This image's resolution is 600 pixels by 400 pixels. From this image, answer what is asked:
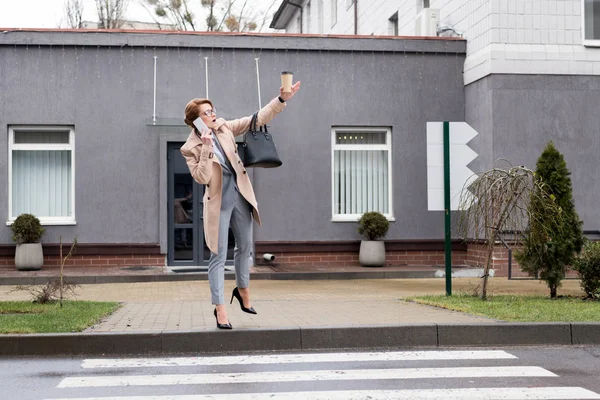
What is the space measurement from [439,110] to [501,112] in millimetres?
1649

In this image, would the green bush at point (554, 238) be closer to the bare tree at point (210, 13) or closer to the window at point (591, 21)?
the window at point (591, 21)

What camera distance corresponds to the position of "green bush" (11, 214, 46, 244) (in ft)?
53.7

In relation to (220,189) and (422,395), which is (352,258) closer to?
(220,189)

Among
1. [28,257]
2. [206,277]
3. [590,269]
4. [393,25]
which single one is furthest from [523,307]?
[393,25]

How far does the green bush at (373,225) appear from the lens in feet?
56.6

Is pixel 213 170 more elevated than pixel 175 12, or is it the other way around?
pixel 175 12

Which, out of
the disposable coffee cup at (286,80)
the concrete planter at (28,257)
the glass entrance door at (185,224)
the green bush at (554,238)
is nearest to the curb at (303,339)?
the disposable coffee cup at (286,80)

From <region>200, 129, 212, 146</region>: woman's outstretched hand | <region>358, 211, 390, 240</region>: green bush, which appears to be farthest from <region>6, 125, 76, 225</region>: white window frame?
<region>200, 129, 212, 146</region>: woman's outstretched hand

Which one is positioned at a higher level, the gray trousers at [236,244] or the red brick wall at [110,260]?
the gray trousers at [236,244]

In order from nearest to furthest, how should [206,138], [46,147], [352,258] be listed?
[206,138], [46,147], [352,258]

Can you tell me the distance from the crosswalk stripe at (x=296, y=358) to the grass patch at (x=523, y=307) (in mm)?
1256

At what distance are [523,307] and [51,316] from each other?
512cm

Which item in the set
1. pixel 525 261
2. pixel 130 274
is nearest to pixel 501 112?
pixel 525 261

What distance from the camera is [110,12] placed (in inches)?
1618
